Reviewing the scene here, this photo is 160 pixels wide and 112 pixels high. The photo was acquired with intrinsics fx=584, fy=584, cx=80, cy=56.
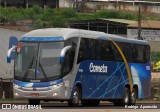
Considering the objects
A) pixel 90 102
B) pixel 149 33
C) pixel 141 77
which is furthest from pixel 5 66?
pixel 149 33

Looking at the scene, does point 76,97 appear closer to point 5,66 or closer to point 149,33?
point 5,66

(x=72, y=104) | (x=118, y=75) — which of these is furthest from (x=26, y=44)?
(x=118, y=75)

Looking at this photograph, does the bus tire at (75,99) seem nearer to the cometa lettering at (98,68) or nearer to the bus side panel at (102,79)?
the bus side panel at (102,79)

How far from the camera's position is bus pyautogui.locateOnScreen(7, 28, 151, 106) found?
2534 centimetres

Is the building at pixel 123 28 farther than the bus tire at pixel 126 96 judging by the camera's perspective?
Yes

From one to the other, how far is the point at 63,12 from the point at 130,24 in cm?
2089

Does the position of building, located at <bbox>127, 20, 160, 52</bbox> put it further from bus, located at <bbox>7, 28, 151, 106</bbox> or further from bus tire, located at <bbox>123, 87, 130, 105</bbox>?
bus tire, located at <bbox>123, 87, 130, 105</bbox>

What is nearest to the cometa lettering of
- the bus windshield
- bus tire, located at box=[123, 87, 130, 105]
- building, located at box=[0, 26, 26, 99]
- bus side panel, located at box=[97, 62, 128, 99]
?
bus side panel, located at box=[97, 62, 128, 99]

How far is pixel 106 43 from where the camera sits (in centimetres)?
2945

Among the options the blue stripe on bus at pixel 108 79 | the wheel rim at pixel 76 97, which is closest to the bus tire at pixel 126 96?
the blue stripe on bus at pixel 108 79

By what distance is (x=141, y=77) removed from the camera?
3316 cm

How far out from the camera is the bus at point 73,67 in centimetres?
2534

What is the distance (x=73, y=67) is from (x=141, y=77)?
26.1 feet

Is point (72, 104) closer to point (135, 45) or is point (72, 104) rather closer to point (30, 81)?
point (30, 81)
